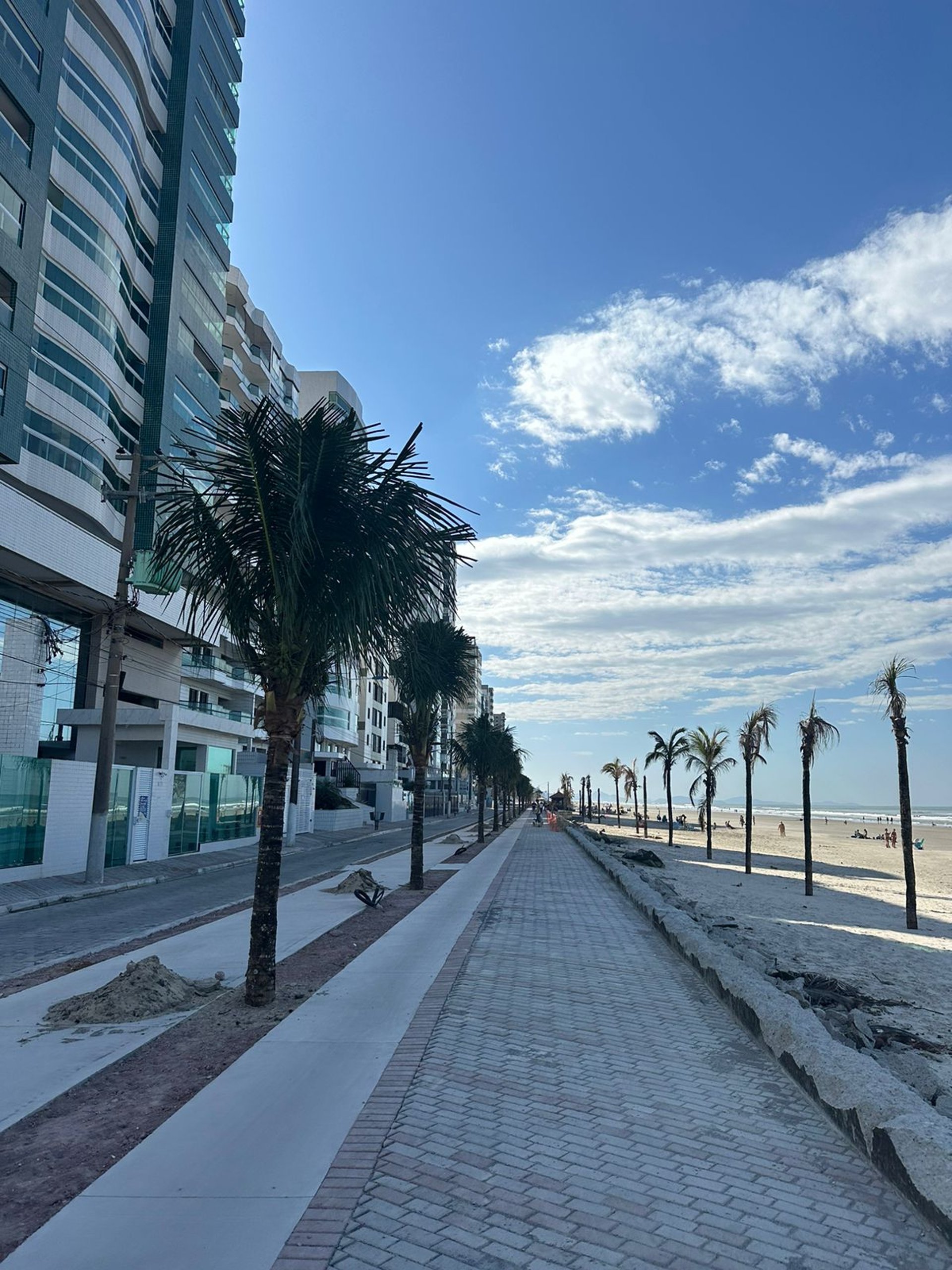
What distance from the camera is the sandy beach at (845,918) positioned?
11922mm

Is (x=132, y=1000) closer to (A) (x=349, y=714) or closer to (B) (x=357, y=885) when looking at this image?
(B) (x=357, y=885)

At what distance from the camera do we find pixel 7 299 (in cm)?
2612

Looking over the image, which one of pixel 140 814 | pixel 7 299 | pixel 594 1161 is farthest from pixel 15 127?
pixel 594 1161

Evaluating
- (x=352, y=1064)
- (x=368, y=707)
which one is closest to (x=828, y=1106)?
(x=352, y=1064)

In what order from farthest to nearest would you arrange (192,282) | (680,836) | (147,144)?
(680,836)
(192,282)
(147,144)

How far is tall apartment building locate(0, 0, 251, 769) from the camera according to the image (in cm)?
2669

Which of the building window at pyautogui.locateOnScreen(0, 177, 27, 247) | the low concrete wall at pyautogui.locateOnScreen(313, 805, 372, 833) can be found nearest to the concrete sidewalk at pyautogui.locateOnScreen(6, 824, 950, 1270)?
the building window at pyautogui.locateOnScreen(0, 177, 27, 247)

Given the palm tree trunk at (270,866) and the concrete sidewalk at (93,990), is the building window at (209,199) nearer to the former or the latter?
the concrete sidewalk at (93,990)

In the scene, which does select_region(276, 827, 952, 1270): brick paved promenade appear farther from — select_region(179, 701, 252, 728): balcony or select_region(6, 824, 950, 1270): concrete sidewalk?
select_region(179, 701, 252, 728): balcony

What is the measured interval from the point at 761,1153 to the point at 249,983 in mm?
5179

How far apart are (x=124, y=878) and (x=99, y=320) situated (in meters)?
22.1

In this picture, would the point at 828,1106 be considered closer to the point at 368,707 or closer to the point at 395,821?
the point at 395,821

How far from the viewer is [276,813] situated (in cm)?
867

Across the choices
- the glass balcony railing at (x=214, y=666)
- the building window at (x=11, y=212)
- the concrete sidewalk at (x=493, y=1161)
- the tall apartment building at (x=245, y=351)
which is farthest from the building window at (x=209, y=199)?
the concrete sidewalk at (x=493, y=1161)
